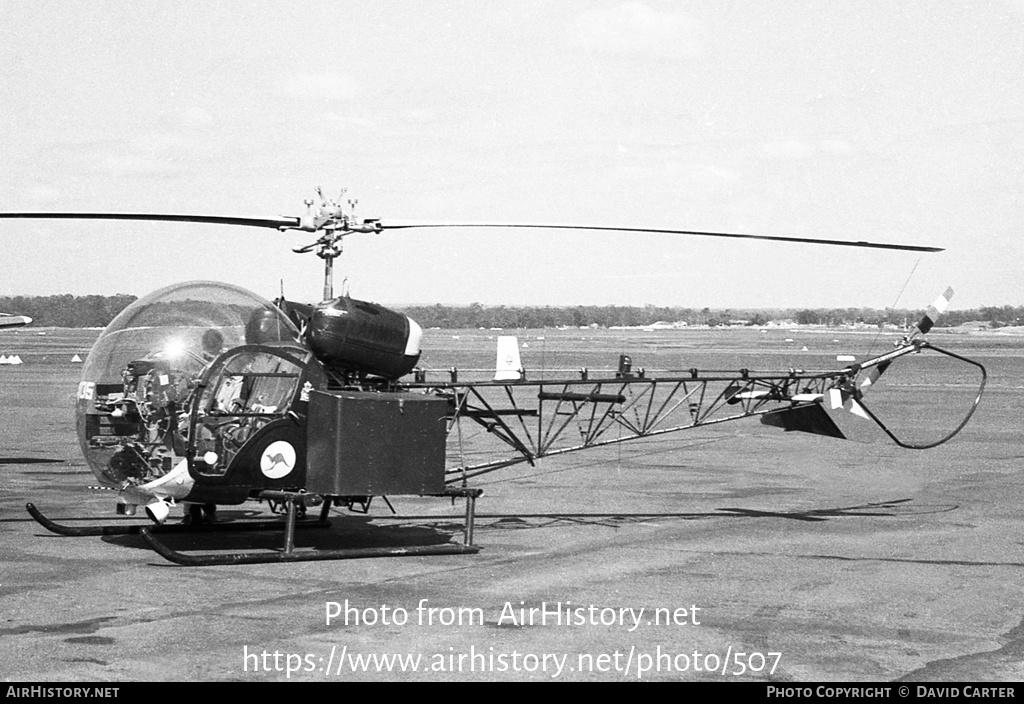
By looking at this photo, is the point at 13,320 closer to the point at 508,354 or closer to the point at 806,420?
the point at 508,354

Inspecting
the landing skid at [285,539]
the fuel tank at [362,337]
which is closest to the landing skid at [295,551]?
the landing skid at [285,539]

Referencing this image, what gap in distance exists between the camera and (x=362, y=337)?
11.4m

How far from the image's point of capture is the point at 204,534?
12.5m

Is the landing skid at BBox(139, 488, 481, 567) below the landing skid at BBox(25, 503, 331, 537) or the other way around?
the other way around

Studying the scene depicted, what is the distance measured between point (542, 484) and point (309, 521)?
5.22 meters

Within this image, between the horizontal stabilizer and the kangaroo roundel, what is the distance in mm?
6424

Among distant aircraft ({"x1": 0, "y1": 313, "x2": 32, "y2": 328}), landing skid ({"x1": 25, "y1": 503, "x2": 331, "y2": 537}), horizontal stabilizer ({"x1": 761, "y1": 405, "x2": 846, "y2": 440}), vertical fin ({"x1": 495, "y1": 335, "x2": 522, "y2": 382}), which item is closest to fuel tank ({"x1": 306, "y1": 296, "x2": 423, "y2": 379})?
landing skid ({"x1": 25, "y1": 503, "x2": 331, "y2": 537})

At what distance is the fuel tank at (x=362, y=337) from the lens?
1123cm

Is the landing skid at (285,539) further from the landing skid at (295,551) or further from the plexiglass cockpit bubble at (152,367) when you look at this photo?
the plexiglass cockpit bubble at (152,367)

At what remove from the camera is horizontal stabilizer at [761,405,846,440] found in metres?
14.8

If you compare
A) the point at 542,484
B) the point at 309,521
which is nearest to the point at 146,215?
the point at 309,521

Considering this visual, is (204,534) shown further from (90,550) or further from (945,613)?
(945,613)

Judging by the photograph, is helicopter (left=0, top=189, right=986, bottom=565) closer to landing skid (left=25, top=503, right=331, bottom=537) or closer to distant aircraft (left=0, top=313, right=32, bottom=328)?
landing skid (left=25, top=503, right=331, bottom=537)

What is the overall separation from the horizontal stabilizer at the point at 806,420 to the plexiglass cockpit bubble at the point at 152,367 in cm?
673
